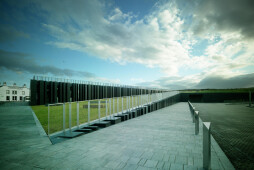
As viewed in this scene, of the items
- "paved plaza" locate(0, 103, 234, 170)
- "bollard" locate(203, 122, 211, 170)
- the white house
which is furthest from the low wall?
the white house

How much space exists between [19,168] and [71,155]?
1.14m

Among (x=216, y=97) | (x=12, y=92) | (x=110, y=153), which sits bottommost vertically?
(x=216, y=97)

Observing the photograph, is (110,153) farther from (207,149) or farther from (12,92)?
(12,92)

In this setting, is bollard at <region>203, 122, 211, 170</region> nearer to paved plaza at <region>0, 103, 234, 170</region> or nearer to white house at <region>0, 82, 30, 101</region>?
paved plaza at <region>0, 103, 234, 170</region>

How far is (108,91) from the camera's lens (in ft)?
159

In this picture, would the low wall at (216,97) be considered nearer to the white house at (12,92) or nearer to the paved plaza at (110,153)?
the paved plaza at (110,153)

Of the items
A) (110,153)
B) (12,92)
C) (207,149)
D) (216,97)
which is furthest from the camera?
(12,92)

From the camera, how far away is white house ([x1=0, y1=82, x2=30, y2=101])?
48.8 m

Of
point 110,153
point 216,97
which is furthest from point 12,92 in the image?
point 216,97

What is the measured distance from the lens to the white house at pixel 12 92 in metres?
48.8

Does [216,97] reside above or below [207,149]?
below

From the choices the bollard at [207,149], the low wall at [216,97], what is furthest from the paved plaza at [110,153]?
the low wall at [216,97]

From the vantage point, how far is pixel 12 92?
171 ft

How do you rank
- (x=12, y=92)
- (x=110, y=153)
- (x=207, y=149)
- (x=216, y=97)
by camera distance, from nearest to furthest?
(x=207, y=149)
(x=110, y=153)
(x=216, y=97)
(x=12, y=92)
